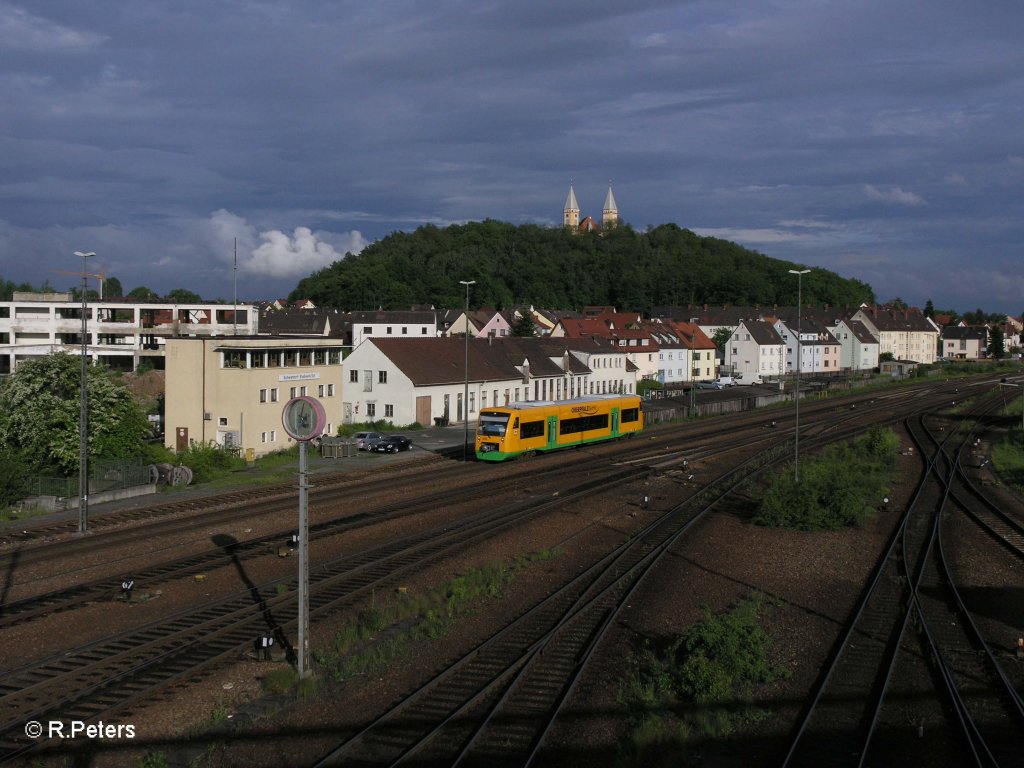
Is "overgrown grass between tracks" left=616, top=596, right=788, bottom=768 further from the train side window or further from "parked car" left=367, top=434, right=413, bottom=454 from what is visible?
"parked car" left=367, top=434, right=413, bottom=454

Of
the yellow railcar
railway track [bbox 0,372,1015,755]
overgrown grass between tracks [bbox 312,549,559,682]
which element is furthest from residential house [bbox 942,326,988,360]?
overgrown grass between tracks [bbox 312,549,559,682]

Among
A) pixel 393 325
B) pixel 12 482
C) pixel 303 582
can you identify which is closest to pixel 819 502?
pixel 303 582

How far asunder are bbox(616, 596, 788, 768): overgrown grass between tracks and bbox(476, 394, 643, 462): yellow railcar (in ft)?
75.4

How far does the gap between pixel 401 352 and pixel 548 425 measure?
56.8 feet

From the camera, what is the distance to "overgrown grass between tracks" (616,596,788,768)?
37.0ft

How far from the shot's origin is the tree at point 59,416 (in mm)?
34094

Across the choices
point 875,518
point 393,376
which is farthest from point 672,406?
point 875,518

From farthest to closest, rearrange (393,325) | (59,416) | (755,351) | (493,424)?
(755,351) → (393,325) → (493,424) → (59,416)

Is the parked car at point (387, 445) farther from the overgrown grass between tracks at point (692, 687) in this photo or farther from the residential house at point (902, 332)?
the residential house at point (902, 332)

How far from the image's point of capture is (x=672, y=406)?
68.7 meters

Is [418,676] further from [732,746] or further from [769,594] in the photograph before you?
[769,594]

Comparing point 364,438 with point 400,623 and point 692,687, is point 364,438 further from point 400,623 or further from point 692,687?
point 692,687

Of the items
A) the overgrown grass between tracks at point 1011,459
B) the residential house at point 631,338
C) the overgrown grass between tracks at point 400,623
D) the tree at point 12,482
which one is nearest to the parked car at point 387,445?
the tree at point 12,482

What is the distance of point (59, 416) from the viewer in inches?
1346
